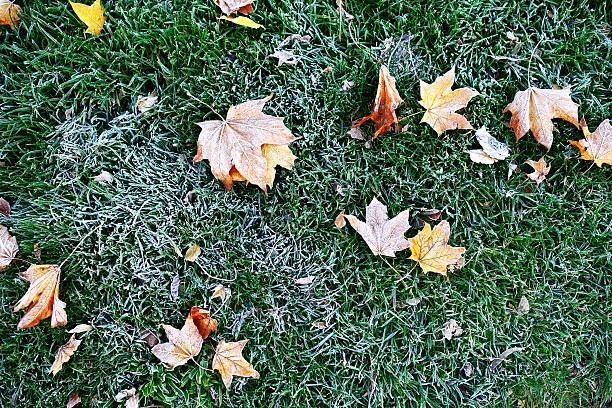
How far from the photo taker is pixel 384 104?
7.50 ft

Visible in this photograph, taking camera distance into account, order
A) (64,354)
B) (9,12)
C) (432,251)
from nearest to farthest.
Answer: (64,354), (432,251), (9,12)

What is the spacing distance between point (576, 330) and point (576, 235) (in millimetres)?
381

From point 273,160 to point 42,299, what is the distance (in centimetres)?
101

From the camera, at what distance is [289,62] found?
7.72 feet

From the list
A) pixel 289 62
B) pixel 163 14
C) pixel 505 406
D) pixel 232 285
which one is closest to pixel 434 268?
pixel 505 406

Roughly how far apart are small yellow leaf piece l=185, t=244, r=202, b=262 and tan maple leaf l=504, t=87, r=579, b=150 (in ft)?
4.47

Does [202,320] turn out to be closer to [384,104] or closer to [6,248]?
[6,248]

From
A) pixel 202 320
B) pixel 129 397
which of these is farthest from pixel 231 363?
pixel 129 397

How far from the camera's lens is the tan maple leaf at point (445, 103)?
7.60 feet

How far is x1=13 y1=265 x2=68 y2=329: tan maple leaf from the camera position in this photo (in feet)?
6.95

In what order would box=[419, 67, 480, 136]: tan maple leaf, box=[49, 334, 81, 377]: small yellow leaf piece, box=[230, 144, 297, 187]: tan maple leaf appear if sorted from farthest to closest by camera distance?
box=[419, 67, 480, 136]: tan maple leaf, box=[230, 144, 297, 187]: tan maple leaf, box=[49, 334, 81, 377]: small yellow leaf piece

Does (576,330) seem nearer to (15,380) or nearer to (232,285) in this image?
(232,285)

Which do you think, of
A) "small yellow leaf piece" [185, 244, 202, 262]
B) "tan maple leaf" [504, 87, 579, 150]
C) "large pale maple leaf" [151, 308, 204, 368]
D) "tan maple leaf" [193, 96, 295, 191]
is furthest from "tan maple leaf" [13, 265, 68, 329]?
"tan maple leaf" [504, 87, 579, 150]

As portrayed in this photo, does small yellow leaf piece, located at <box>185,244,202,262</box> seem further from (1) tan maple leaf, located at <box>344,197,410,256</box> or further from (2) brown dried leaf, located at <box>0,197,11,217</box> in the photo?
(2) brown dried leaf, located at <box>0,197,11,217</box>
